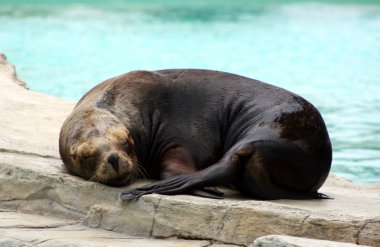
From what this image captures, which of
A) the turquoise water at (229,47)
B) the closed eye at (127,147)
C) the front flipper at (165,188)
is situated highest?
the closed eye at (127,147)

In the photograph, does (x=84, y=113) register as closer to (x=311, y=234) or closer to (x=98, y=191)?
(x=98, y=191)

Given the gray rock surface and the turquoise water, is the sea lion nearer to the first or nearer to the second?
the gray rock surface

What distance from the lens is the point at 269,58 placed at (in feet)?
51.6

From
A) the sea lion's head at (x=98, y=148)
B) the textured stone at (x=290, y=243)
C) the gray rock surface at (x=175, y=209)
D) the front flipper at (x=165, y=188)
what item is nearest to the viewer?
the textured stone at (x=290, y=243)

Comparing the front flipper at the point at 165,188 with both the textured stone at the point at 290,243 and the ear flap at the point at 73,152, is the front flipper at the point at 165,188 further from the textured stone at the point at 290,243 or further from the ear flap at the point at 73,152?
the textured stone at the point at 290,243

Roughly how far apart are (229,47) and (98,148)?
12666 millimetres

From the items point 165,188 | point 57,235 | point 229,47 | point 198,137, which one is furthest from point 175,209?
point 229,47

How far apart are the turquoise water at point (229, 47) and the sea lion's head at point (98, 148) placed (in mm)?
3596

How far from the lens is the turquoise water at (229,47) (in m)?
11.4

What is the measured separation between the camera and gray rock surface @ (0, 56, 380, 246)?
3797 millimetres

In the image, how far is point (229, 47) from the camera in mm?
16906


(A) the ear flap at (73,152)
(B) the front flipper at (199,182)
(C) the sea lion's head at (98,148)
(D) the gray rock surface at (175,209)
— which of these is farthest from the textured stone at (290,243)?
(A) the ear flap at (73,152)

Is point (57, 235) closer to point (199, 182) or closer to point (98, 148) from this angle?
point (98, 148)

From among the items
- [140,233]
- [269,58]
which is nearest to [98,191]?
[140,233]
